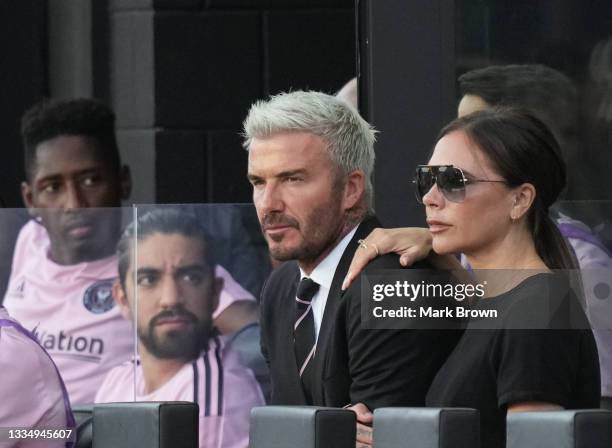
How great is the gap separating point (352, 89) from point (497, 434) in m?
1.85

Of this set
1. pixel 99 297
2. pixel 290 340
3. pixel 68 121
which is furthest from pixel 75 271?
pixel 290 340

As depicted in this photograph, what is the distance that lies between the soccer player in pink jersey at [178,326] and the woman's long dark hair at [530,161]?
0.91 metres

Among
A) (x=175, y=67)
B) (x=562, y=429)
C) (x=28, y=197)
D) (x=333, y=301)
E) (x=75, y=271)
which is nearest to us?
(x=562, y=429)

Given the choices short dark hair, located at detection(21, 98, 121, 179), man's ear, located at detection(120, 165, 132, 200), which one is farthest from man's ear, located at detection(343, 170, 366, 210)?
short dark hair, located at detection(21, 98, 121, 179)

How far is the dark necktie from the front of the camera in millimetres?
3768

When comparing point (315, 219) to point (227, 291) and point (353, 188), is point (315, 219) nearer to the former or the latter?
point (353, 188)

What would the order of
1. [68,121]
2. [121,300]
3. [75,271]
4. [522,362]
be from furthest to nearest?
[68,121] < [75,271] < [121,300] < [522,362]

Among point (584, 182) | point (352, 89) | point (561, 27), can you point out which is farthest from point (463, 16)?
point (352, 89)

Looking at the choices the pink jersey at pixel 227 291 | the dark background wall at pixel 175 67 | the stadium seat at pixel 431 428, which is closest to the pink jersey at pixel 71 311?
the pink jersey at pixel 227 291

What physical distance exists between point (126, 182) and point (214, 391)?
838 mm

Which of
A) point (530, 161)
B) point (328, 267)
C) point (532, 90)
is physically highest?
point (532, 90)

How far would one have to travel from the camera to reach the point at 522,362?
3.15 meters

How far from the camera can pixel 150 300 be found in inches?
166

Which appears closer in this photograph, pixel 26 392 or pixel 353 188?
pixel 353 188
